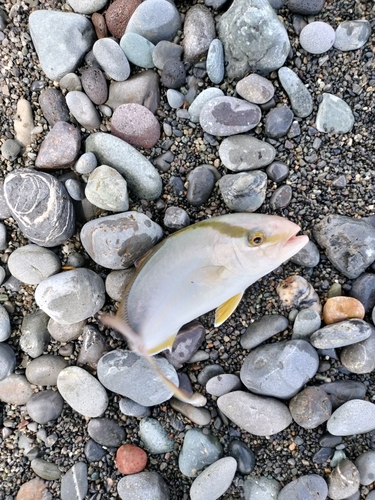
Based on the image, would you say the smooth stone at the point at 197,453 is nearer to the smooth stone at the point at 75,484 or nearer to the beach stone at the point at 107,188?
the smooth stone at the point at 75,484

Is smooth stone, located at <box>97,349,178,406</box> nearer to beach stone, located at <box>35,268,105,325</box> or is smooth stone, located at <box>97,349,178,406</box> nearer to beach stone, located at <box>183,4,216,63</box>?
beach stone, located at <box>35,268,105,325</box>

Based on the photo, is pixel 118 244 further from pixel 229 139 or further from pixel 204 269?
pixel 229 139

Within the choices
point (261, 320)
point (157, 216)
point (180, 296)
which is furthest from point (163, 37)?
point (261, 320)

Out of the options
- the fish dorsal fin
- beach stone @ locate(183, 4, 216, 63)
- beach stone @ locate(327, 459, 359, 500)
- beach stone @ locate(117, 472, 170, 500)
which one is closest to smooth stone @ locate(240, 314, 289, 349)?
the fish dorsal fin

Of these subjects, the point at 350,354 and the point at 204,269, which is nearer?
the point at 204,269

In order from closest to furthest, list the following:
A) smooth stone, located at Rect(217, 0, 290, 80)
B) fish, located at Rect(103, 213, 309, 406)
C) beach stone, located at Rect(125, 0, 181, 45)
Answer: fish, located at Rect(103, 213, 309, 406)
smooth stone, located at Rect(217, 0, 290, 80)
beach stone, located at Rect(125, 0, 181, 45)

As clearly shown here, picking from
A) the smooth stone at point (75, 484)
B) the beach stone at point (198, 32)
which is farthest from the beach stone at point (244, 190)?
the smooth stone at point (75, 484)

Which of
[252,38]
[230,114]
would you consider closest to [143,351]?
[230,114]

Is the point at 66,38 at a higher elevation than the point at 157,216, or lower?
higher
